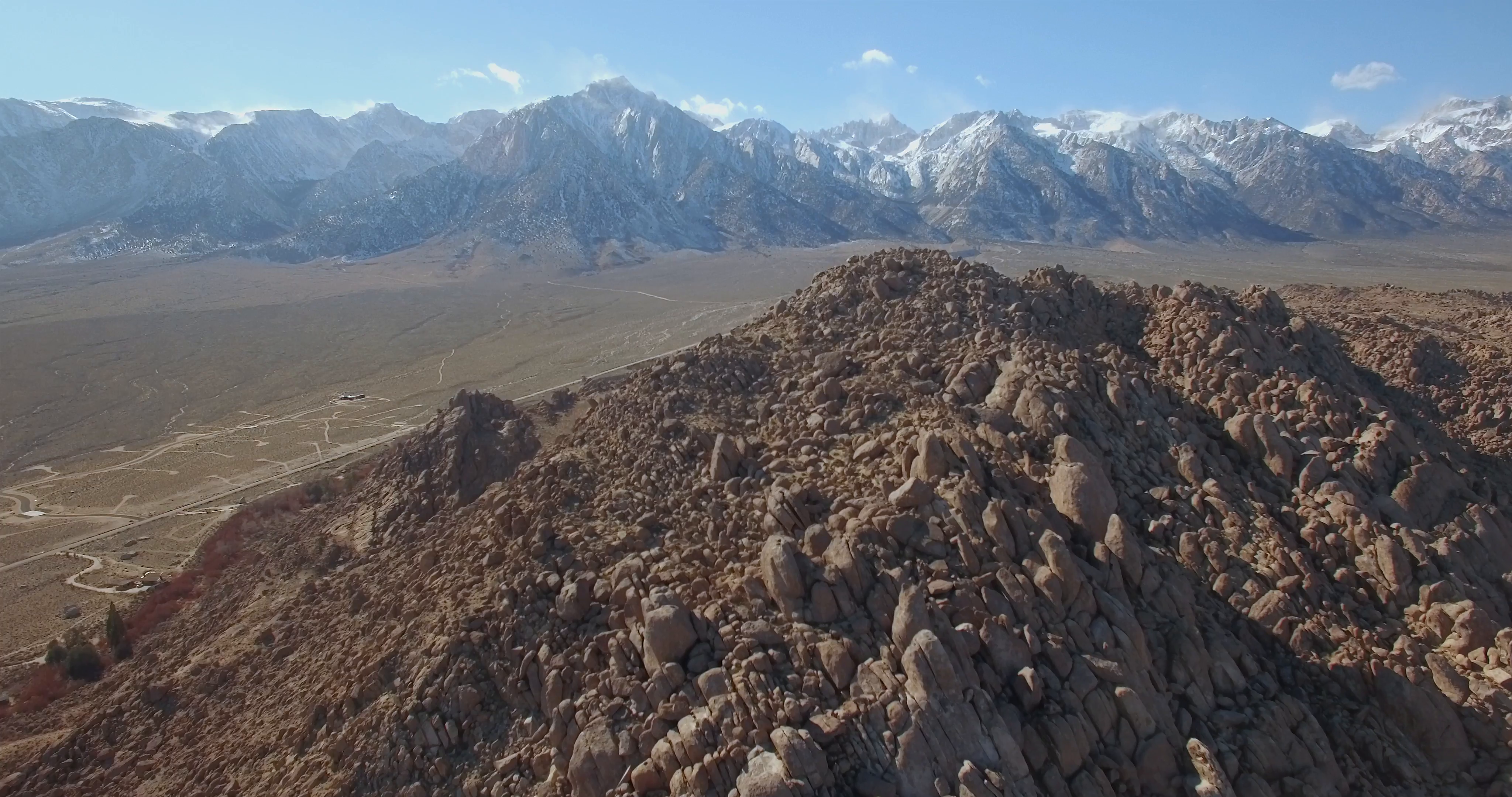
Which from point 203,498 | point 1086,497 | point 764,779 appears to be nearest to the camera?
point 764,779

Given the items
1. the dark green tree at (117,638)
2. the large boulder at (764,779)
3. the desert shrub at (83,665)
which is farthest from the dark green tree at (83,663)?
the large boulder at (764,779)

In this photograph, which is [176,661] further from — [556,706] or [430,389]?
[430,389]

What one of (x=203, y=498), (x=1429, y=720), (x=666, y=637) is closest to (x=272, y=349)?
(x=203, y=498)

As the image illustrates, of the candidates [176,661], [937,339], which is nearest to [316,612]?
[176,661]

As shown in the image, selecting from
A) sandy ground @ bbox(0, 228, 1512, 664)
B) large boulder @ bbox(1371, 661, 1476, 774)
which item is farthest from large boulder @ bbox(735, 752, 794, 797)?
sandy ground @ bbox(0, 228, 1512, 664)

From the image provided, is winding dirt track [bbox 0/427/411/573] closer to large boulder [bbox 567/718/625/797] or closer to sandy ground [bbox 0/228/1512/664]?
sandy ground [bbox 0/228/1512/664]

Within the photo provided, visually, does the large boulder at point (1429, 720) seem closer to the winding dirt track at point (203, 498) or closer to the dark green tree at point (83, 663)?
the dark green tree at point (83, 663)

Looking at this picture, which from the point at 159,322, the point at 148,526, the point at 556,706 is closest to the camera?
the point at 556,706

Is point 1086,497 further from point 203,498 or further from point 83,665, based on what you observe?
point 203,498
